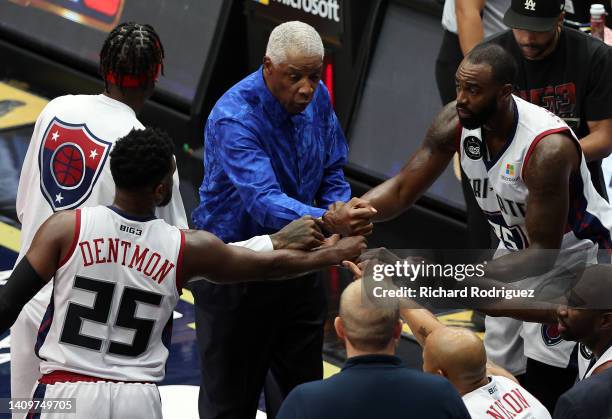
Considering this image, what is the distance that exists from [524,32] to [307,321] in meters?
1.86

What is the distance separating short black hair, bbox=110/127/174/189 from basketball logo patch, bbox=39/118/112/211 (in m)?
0.48

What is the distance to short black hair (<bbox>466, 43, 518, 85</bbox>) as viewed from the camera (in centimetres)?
586

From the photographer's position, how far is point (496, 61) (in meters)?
5.87

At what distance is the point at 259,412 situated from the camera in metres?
7.20

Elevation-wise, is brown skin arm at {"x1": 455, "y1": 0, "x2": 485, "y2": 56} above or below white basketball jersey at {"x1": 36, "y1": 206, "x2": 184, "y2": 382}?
above

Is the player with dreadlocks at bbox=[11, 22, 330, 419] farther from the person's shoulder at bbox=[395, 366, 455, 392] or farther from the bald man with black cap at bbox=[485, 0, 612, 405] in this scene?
the bald man with black cap at bbox=[485, 0, 612, 405]

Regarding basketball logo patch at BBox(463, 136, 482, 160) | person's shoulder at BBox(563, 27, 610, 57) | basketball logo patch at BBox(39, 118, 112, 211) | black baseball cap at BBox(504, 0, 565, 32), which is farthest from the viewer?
person's shoulder at BBox(563, 27, 610, 57)

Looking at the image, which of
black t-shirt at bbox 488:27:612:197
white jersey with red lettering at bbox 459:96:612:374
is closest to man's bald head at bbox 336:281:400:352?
white jersey with red lettering at bbox 459:96:612:374

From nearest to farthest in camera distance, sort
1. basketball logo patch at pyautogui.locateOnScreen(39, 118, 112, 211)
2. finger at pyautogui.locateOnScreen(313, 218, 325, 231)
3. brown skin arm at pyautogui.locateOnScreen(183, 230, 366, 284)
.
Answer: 1. brown skin arm at pyautogui.locateOnScreen(183, 230, 366, 284)
2. basketball logo patch at pyautogui.locateOnScreen(39, 118, 112, 211)
3. finger at pyautogui.locateOnScreen(313, 218, 325, 231)

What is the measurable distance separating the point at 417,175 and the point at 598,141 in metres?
1.06

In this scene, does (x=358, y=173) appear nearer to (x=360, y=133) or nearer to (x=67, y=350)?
(x=360, y=133)

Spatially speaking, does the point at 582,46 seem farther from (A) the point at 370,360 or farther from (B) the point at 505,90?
(A) the point at 370,360

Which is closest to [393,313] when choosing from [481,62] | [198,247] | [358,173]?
[198,247]

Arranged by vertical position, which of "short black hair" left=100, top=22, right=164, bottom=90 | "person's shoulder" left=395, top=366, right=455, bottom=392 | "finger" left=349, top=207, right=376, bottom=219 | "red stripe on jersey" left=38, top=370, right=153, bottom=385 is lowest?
"red stripe on jersey" left=38, top=370, right=153, bottom=385
